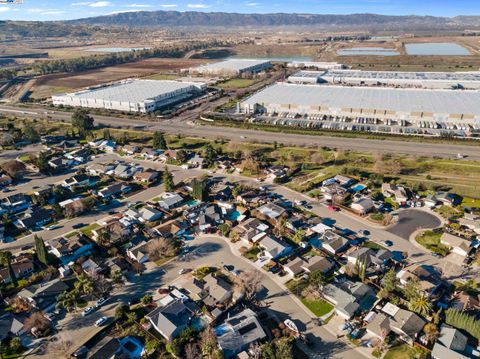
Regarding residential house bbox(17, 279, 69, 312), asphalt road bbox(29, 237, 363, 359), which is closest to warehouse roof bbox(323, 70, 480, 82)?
asphalt road bbox(29, 237, 363, 359)

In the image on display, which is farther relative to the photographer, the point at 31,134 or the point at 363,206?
the point at 31,134

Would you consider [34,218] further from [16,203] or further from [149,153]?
[149,153]

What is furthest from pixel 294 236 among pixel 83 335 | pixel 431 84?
pixel 431 84

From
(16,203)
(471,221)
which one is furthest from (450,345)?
(16,203)

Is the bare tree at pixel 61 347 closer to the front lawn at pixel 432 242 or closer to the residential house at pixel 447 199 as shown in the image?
the front lawn at pixel 432 242

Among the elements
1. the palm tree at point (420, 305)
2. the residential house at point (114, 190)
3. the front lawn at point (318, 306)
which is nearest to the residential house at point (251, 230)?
the front lawn at point (318, 306)

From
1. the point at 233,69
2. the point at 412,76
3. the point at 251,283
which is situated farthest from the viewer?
the point at 233,69
